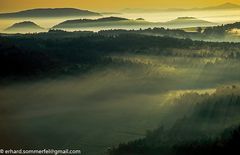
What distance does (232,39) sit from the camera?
13.3 meters

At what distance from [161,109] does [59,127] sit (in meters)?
4.23

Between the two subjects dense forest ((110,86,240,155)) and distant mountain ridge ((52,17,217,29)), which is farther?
distant mountain ridge ((52,17,217,29))

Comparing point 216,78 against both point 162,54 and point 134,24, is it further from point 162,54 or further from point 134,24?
point 134,24

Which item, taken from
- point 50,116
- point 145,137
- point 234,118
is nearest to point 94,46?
point 50,116

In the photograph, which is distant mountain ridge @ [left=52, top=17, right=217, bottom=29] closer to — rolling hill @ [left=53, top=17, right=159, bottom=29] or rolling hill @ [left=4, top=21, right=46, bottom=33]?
rolling hill @ [left=53, top=17, right=159, bottom=29]

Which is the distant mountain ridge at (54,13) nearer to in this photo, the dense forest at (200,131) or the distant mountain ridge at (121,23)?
the distant mountain ridge at (121,23)

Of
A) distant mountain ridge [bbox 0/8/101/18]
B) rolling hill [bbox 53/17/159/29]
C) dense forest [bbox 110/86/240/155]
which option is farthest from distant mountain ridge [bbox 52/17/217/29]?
dense forest [bbox 110/86/240/155]

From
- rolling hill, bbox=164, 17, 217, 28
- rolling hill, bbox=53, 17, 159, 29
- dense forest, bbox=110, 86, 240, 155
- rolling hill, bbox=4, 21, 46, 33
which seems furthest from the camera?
rolling hill, bbox=53, 17, 159, 29

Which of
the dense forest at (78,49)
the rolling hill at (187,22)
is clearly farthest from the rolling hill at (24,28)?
the rolling hill at (187,22)

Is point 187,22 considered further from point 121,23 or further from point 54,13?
point 54,13

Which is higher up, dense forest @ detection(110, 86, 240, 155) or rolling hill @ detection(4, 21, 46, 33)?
rolling hill @ detection(4, 21, 46, 33)

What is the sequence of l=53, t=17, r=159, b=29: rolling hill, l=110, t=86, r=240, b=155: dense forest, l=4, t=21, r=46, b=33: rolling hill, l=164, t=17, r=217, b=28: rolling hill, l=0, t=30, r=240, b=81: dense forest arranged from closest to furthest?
1. l=110, t=86, r=240, b=155: dense forest
2. l=4, t=21, r=46, b=33: rolling hill
3. l=164, t=17, r=217, b=28: rolling hill
4. l=53, t=17, r=159, b=29: rolling hill
5. l=0, t=30, r=240, b=81: dense forest

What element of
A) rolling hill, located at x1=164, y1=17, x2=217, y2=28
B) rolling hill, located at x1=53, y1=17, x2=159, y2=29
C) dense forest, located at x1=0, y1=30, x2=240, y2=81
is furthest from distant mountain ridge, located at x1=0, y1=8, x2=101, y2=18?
rolling hill, located at x1=164, y1=17, x2=217, y2=28

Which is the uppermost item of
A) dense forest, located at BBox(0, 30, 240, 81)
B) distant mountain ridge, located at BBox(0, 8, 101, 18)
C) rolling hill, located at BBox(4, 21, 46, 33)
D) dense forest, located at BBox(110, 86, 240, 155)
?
distant mountain ridge, located at BBox(0, 8, 101, 18)
